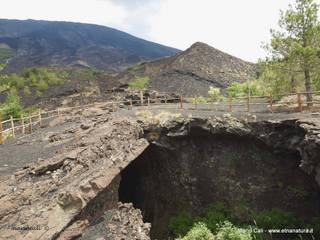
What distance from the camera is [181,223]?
85.3 feet

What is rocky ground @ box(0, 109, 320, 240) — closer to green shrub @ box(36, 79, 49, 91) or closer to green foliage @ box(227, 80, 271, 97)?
green foliage @ box(227, 80, 271, 97)

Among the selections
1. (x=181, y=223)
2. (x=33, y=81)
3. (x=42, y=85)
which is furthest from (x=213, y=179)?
(x=33, y=81)

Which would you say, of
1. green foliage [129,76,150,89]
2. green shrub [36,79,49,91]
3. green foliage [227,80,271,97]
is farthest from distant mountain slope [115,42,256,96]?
green shrub [36,79,49,91]

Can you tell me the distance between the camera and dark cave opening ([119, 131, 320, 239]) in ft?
78.5

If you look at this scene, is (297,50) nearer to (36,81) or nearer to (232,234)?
(232,234)

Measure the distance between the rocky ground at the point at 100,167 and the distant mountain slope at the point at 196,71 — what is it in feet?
154

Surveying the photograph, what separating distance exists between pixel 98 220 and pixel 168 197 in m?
11.7

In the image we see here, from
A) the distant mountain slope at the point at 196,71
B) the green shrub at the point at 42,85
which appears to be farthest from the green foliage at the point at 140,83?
the green shrub at the point at 42,85

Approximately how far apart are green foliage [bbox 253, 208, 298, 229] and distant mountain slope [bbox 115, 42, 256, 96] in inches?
1945

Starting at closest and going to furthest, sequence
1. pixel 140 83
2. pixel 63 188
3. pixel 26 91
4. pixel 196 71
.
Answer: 1. pixel 63 188
2. pixel 26 91
3. pixel 140 83
4. pixel 196 71

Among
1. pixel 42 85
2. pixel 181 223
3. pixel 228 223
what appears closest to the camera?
pixel 228 223

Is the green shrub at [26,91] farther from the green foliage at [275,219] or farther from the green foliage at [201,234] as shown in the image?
the green foliage at [275,219]

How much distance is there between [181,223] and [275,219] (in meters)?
6.67

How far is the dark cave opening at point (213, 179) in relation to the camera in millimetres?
23938
